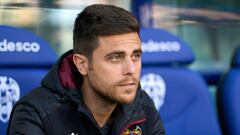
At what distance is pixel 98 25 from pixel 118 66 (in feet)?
0.44

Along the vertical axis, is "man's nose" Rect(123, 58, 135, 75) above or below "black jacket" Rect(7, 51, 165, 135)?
above

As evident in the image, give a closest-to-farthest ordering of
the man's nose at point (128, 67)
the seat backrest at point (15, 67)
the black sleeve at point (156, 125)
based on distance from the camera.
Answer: the man's nose at point (128, 67) < the black sleeve at point (156, 125) < the seat backrest at point (15, 67)

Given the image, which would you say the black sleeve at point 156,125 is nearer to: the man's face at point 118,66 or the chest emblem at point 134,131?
the chest emblem at point 134,131

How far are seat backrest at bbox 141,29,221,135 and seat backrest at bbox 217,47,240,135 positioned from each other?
11 centimetres

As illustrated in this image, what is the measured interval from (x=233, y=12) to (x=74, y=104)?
6.84 feet

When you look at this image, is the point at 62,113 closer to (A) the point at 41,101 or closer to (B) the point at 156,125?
(A) the point at 41,101

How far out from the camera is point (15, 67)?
2381 millimetres

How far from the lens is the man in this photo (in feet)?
5.54

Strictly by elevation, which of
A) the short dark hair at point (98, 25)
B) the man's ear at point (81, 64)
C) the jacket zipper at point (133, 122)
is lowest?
the jacket zipper at point (133, 122)

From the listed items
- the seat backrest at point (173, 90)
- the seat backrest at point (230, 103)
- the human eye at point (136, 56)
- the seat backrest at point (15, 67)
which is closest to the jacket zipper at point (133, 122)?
the human eye at point (136, 56)

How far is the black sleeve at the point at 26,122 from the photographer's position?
5.56 feet

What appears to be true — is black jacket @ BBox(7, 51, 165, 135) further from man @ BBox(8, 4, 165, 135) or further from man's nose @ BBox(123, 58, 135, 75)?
man's nose @ BBox(123, 58, 135, 75)

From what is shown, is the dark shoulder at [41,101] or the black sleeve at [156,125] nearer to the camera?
the dark shoulder at [41,101]

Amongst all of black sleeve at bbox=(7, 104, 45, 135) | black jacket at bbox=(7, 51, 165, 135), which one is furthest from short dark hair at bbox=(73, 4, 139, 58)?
black sleeve at bbox=(7, 104, 45, 135)
